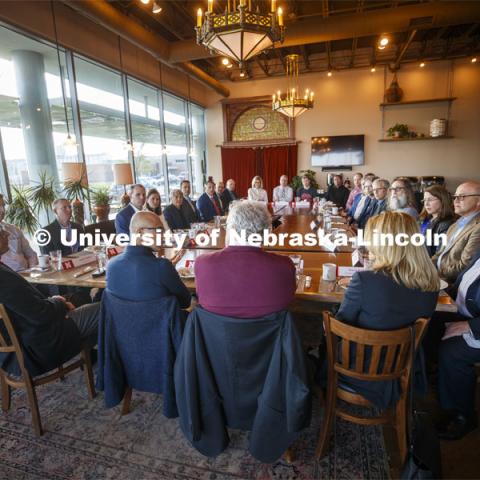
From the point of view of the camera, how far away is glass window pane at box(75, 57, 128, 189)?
496cm

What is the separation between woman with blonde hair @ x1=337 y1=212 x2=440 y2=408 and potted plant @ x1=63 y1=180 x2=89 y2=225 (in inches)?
151

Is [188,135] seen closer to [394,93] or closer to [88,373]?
[394,93]

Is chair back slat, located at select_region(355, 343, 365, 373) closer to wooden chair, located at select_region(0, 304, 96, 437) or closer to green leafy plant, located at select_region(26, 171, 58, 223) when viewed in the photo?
wooden chair, located at select_region(0, 304, 96, 437)

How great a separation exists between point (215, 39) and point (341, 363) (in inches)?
112

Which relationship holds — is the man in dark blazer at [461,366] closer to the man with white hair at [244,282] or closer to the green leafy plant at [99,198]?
the man with white hair at [244,282]

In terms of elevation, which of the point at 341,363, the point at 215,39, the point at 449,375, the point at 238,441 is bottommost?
the point at 238,441

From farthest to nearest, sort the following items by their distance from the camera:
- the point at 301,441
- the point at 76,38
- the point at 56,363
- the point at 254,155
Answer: the point at 254,155 < the point at 76,38 < the point at 56,363 < the point at 301,441

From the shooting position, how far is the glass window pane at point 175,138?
24.5 feet

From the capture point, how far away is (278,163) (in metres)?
8.97

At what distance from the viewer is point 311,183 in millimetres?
8375

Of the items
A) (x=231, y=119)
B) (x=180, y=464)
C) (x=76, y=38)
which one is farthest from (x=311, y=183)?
(x=180, y=464)

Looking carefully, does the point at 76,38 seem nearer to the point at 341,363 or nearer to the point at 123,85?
the point at 123,85

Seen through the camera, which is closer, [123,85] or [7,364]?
[7,364]

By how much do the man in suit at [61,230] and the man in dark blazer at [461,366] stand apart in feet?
10.8
